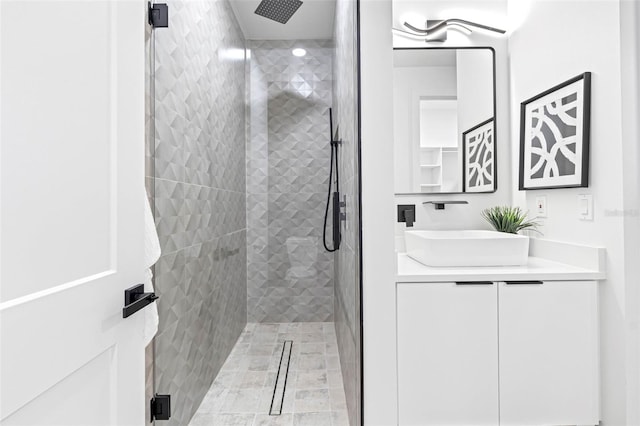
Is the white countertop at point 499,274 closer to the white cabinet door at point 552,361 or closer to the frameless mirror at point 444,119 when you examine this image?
the white cabinet door at point 552,361

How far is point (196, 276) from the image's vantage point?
2035 millimetres

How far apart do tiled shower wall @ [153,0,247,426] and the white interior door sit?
67 cm

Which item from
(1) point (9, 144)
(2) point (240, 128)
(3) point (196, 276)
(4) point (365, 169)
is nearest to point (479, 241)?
(4) point (365, 169)

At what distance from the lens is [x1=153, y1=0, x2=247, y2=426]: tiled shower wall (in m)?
1.65

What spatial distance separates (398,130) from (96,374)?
198 centimetres

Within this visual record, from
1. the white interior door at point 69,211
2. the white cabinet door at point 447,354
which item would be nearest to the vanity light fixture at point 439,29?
the white cabinet door at point 447,354

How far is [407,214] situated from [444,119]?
64 cm

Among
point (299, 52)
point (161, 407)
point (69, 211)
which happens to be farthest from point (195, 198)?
point (299, 52)

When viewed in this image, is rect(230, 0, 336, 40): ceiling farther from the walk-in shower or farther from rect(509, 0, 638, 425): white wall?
rect(509, 0, 638, 425): white wall

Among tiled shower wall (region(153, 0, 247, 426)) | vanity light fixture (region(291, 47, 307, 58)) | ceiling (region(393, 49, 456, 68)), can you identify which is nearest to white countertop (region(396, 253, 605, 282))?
tiled shower wall (region(153, 0, 247, 426))

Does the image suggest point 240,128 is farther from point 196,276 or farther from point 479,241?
point 479,241

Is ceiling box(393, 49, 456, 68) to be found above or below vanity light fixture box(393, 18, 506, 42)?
below

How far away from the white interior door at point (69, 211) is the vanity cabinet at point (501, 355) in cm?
108

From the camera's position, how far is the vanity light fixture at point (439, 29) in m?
2.33
